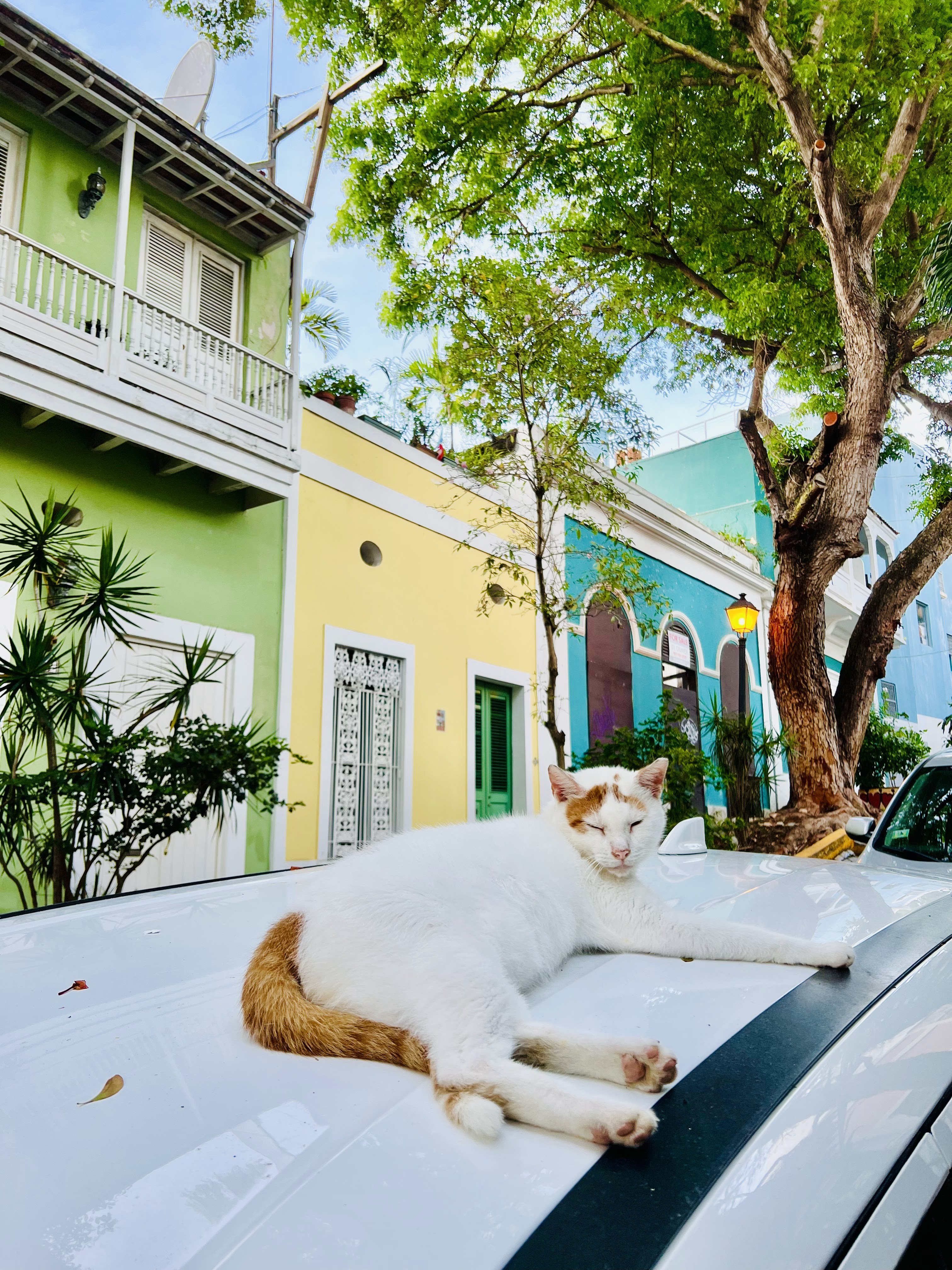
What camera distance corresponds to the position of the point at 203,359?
8.11m

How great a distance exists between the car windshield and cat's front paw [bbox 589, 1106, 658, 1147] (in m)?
2.92

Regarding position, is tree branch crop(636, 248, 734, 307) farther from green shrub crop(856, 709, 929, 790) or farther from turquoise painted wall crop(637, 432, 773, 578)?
green shrub crop(856, 709, 929, 790)

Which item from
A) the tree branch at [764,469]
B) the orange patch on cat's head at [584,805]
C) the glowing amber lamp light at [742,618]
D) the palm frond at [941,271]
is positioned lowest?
the orange patch on cat's head at [584,805]

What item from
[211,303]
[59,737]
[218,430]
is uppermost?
[211,303]

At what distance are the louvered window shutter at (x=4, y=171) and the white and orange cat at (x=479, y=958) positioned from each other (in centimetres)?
816

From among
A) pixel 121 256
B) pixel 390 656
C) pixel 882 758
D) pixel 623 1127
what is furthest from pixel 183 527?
pixel 882 758

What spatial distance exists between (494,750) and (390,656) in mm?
2419

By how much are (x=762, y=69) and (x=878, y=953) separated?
380 inches

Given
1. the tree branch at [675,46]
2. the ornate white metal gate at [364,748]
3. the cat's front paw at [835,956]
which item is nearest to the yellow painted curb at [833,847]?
the cat's front paw at [835,956]

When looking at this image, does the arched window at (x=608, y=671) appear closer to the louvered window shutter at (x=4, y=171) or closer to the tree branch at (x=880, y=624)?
the tree branch at (x=880, y=624)

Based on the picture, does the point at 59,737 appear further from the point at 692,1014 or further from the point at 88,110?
the point at 88,110

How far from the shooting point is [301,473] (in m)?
9.06

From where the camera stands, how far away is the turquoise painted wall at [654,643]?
1195 cm

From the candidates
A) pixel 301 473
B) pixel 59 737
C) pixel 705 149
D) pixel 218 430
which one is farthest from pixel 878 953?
pixel 705 149
